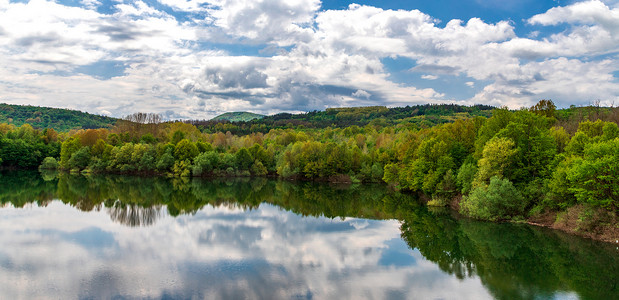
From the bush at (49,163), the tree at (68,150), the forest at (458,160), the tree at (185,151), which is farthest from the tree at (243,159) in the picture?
the bush at (49,163)

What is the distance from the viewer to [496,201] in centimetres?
3712

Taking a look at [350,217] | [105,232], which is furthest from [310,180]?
[105,232]

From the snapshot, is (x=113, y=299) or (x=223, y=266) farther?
(x=223, y=266)

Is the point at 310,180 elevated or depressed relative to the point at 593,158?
depressed

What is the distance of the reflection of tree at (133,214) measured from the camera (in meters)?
36.1

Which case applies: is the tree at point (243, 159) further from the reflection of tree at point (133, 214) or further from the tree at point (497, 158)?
the tree at point (497, 158)

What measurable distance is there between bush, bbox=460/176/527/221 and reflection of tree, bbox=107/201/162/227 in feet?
99.6

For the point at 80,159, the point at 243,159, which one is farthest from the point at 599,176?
the point at 80,159

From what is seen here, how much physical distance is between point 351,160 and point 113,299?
7125cm

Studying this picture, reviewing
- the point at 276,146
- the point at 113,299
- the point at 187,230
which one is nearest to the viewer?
the point at 113,299

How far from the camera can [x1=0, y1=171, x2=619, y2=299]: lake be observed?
19.1m

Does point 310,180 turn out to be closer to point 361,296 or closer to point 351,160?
point 351,160

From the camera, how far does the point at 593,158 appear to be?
100 ft

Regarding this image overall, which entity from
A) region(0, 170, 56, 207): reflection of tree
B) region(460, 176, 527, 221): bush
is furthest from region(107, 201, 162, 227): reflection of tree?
region(460, 176, 527, 221): bush
